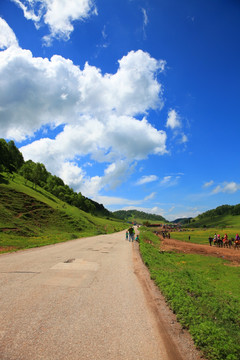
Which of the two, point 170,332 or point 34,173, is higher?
point 34,173

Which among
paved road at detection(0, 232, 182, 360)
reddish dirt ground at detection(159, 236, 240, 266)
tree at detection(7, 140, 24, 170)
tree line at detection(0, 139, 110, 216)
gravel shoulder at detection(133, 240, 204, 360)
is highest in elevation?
tree at detection(7, 140, 24, 170)

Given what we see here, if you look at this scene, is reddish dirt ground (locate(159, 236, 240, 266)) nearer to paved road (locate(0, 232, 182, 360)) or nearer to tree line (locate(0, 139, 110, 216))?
paved road (locate(0, 232, 182, 360))

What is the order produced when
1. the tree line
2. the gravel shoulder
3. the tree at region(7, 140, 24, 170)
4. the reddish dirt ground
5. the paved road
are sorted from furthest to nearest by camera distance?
the tree at region(7, 140, 24, 170), the tree line, the reddish dirt ground, the gravel shoulder, the paved road

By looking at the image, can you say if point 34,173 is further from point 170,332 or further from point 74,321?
point 170,332

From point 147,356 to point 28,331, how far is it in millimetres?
2655

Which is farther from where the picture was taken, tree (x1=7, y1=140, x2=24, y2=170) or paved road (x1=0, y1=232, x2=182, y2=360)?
tree (x1=7, y1=140, x2=24, y2=170)

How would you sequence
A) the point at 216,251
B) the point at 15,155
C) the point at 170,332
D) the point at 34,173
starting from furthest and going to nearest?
the point at 15,155 < the point at 34,173 < the point at 216,251 < the point at 170,332

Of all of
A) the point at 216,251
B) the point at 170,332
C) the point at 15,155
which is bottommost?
the point at 216,251

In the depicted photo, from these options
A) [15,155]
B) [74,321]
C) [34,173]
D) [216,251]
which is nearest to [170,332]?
[74,321]

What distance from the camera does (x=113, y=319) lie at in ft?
16.8

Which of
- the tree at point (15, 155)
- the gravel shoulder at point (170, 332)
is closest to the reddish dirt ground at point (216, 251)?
the gravel shoulder at point (170, 332)

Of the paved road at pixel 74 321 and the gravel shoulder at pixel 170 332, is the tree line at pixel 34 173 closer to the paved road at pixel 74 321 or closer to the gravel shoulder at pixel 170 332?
the paved road at pixel 74 321

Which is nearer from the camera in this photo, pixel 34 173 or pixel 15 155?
pixel 34 173

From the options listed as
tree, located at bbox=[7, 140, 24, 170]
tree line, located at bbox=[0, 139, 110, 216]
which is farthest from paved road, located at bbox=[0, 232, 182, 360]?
tree, located at bbox=[7, 140, 24, 170]
